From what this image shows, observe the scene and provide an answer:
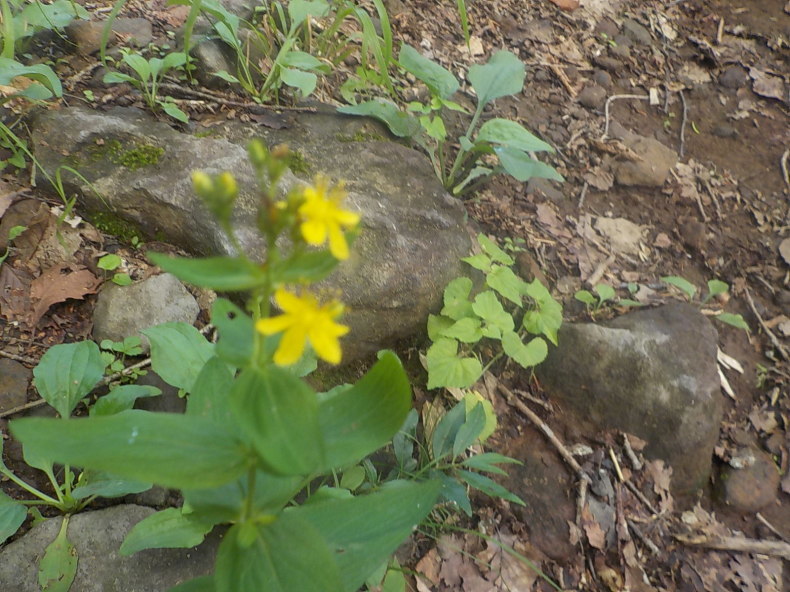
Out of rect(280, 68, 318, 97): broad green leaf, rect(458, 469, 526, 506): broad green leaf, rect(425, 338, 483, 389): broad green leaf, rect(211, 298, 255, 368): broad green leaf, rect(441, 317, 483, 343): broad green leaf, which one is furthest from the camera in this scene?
rect(280, 68, 318, 97): broad green leaf

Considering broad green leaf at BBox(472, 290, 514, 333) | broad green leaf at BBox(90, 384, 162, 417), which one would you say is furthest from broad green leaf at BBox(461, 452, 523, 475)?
broad green leaf at BBox(90, 384, 162, 417)

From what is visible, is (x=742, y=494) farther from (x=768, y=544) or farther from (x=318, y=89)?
(x=318, y=89)

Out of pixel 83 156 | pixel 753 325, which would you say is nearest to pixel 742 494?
pixel 753 325

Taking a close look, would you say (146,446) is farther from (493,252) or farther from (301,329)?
(493,252)

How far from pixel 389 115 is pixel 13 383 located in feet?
7.51

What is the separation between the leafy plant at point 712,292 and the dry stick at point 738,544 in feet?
4.10

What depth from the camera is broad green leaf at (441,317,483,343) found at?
2.53 metres

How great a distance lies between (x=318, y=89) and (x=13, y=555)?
9.44ft

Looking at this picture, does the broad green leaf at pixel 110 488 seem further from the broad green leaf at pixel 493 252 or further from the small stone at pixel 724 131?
the small stone at pixel 724 131

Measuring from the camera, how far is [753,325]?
3537 mm

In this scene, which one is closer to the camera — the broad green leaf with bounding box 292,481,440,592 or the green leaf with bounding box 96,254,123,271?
the broad green leaf with bounding box 292,481,440,592

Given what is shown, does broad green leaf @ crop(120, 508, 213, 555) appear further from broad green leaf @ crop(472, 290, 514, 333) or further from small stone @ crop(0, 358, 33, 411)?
broad green leaf @ crop(472, 290, 514, 333)

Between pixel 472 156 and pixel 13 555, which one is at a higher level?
pixel 472 156

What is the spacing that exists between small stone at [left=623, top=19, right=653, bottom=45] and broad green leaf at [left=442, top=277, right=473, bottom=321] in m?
3.71
